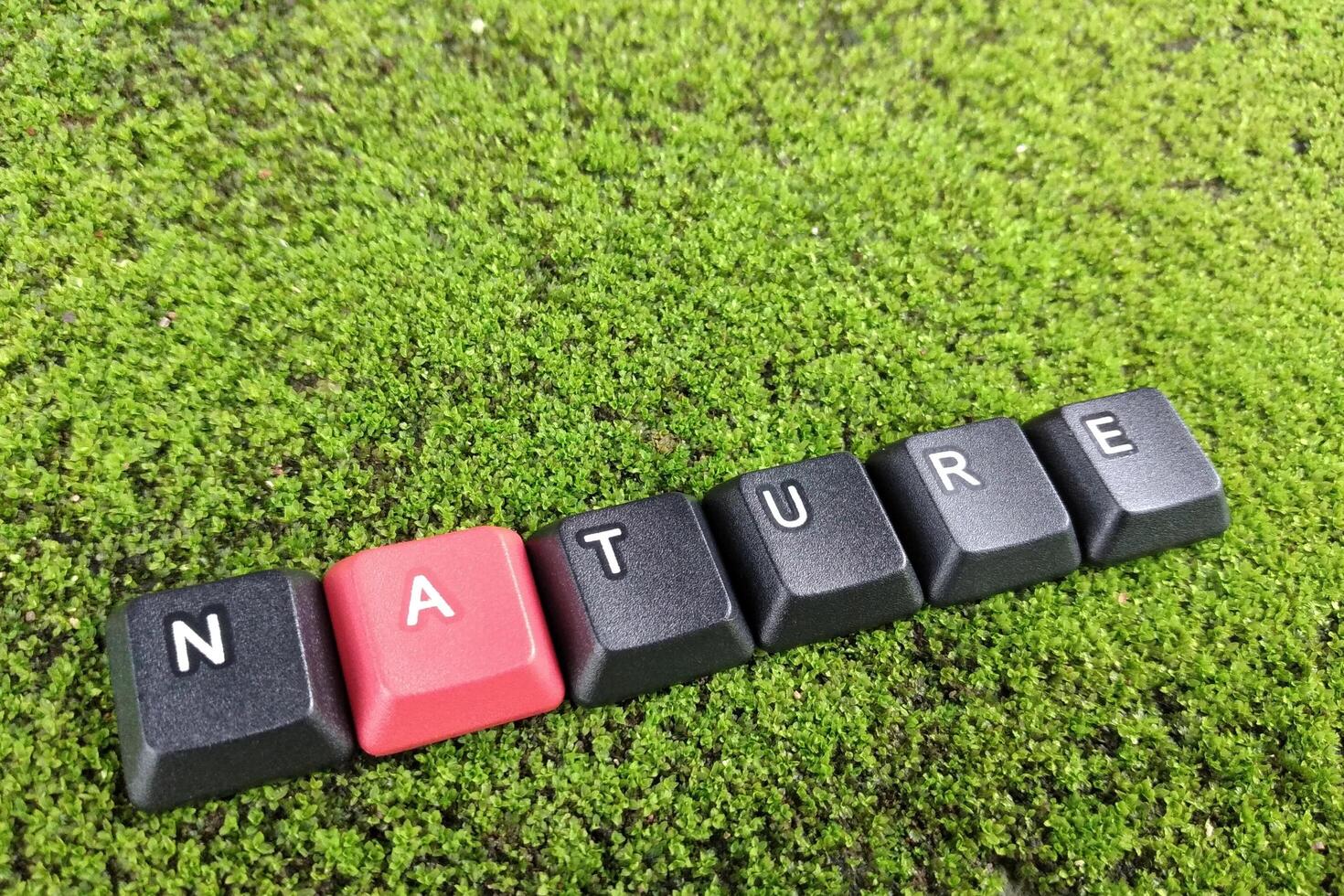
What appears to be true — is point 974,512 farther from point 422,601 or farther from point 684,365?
point 422,601

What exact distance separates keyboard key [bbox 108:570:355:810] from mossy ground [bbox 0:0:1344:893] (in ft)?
0.25

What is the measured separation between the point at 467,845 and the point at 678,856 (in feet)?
1.04

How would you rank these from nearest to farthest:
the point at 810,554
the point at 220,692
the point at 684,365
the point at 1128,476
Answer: the point at 220,692
the point at 810,554
the point at 1128,476
the point at 684,365

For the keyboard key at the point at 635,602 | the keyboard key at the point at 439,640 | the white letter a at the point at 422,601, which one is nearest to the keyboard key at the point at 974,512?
the keyboard key at the point at 635,602

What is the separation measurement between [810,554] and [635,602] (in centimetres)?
31

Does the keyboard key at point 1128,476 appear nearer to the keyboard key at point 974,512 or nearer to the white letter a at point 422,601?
the keyboard key at point 974,512

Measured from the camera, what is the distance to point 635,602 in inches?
57.7

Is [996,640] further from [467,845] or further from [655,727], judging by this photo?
[467,845]

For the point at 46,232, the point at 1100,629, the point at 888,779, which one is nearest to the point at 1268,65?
the point at 1100,629

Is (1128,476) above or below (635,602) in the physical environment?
above

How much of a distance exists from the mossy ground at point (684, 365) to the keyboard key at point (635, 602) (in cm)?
7

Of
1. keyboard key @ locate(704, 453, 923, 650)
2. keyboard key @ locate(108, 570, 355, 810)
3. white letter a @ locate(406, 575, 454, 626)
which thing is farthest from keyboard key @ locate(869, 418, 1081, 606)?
keyboard key @ locate(108, 570, 355, 810)

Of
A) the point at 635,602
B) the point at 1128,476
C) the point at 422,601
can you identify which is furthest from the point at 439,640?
the point at 1128,476

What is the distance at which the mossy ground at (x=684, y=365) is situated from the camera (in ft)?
4.72
